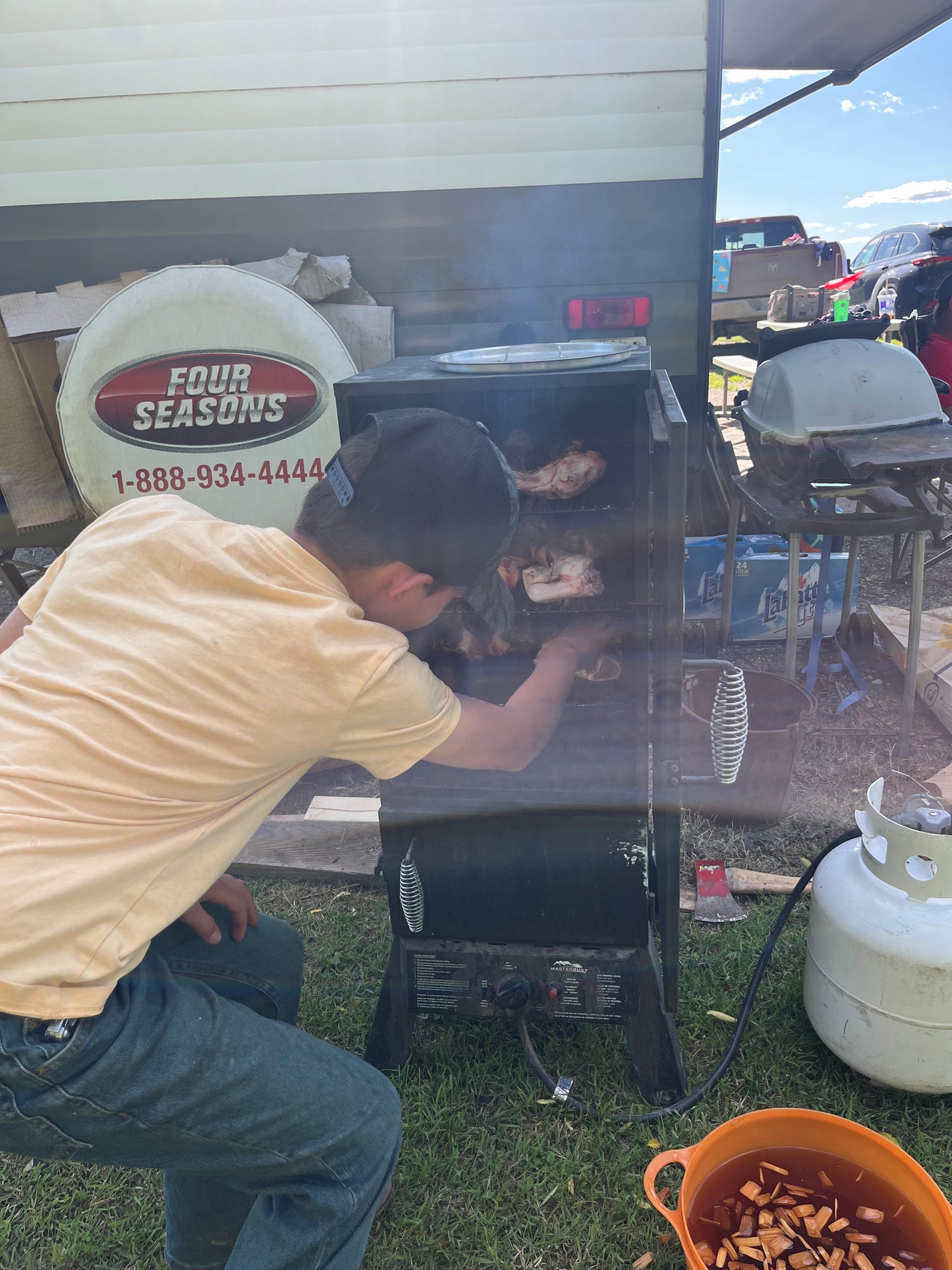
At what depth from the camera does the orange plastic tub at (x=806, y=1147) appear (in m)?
1.52

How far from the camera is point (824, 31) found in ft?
16.2

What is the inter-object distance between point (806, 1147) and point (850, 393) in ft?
9.47

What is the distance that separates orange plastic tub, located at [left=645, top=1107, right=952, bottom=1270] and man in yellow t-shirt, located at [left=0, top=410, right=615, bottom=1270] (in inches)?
22.7

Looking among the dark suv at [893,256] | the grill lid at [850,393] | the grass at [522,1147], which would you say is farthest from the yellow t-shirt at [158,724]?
the dark suv at [893,256]

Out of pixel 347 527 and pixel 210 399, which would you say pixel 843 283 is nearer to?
pixel 210 399

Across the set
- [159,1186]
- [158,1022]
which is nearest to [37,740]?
[158,1022]

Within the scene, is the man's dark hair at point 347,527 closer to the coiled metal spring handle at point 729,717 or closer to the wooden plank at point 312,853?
the coiled metal spring handle at point 729,717

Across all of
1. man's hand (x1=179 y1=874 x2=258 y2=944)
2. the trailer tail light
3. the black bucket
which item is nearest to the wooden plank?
man's hand (x1=179 y1=874 x2=258 y2=944)

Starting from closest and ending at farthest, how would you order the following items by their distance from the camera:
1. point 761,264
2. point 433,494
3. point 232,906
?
point 433,494 → point 232,906 → point 761,264

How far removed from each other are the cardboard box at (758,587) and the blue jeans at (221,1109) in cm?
339

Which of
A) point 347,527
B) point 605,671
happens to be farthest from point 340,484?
point 605,671

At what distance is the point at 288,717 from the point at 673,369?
2.91 metres

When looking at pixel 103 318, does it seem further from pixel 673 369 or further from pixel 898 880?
pixel 898 880

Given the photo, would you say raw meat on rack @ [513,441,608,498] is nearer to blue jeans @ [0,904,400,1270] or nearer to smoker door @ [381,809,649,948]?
smoker door @ [381,809,649,948]
